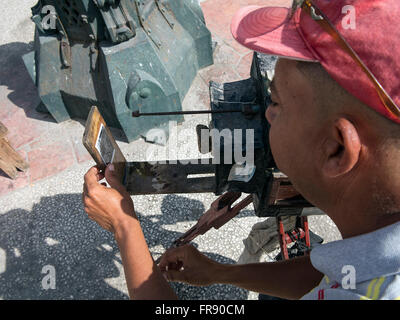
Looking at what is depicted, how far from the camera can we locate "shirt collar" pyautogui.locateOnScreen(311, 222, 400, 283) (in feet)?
2.39

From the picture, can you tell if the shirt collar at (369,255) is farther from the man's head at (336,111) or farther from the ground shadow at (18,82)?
the ground shadow at (18,82)

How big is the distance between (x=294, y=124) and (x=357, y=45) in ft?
0.82

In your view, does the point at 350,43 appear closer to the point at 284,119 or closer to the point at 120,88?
the point at 284,119

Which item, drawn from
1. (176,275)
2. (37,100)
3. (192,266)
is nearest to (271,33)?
(192,266)

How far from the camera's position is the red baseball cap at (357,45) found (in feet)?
2.16

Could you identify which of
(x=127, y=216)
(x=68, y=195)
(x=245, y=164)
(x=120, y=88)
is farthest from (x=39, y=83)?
(x=245, y=164)

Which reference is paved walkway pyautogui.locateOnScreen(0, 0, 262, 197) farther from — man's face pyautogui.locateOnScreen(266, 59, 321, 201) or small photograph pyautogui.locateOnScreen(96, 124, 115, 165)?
man's face pyautogui.locateOnScreen(266, 59, 321, 201)

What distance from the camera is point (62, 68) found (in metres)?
3.68

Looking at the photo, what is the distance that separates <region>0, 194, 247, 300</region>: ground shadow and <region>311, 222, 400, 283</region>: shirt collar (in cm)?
192

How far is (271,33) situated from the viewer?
86 cm

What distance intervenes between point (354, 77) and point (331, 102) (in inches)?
3.1
